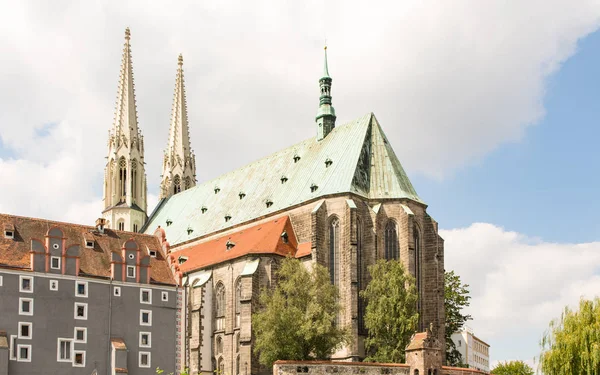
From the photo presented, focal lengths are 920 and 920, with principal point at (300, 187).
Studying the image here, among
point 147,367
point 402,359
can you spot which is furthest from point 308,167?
point 147,367

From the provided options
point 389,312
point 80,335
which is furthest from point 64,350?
point 389,312

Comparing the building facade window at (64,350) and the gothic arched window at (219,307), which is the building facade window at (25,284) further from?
the gothic arched window at (219,307)

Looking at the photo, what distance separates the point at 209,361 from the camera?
69.6 meters

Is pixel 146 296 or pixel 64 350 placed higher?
pixel 146 296

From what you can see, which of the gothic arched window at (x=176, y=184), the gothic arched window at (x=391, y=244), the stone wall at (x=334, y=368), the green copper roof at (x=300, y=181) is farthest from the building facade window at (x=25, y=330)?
the gothic arched window at (x=176, y=184)

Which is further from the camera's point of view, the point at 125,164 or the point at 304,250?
the point at 125,164

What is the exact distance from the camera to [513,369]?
86.1m

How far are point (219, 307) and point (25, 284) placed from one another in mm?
22764

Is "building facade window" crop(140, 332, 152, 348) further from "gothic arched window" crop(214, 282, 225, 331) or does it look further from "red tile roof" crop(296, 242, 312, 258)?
"red tile roof" crop(296, 242, 312, 258)

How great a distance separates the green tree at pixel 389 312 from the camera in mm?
60531

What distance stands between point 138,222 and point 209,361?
31.0 meters

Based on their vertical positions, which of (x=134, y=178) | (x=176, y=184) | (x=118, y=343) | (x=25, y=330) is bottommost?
(x=118, y=343)

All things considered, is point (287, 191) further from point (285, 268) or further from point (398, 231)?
point (285, 268)

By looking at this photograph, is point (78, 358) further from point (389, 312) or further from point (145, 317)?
point (389, 312)
